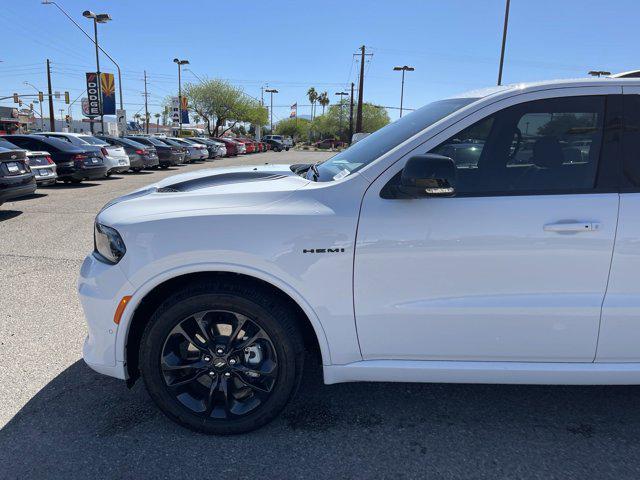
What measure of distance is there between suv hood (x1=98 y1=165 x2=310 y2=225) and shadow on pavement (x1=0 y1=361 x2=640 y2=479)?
1157mm

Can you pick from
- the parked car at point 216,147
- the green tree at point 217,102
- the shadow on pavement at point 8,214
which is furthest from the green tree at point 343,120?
the shadow on pavement at point 8,214

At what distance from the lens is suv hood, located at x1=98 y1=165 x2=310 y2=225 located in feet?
8.29

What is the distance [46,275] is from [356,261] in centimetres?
437

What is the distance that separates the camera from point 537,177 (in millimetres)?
2471

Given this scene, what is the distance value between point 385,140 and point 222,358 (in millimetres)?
1545

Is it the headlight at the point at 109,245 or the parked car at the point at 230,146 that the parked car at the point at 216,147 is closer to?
the parked car at the point at 230,146

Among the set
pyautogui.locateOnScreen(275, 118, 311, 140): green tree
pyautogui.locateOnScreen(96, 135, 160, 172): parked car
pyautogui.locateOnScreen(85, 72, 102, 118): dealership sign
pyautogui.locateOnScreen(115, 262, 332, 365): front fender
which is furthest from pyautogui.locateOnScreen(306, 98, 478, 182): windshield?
pyautogui.locateOnScreen(275, 118, 311, 140): green tree

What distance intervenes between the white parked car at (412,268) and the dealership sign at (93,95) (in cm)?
3443

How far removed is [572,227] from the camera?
A: 2.31m

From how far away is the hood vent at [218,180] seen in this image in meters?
3.00

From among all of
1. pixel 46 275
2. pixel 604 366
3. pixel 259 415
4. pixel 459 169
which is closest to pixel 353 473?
pixel 259 415

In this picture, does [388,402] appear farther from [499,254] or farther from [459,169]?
[459,169]

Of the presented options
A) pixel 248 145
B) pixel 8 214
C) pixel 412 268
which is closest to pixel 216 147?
pixel 248 145

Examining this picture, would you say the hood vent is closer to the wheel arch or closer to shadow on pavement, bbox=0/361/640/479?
the wheel arch
